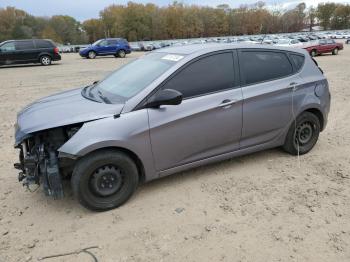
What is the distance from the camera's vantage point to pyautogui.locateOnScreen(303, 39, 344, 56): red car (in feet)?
93.0

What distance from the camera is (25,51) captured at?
20547 mm

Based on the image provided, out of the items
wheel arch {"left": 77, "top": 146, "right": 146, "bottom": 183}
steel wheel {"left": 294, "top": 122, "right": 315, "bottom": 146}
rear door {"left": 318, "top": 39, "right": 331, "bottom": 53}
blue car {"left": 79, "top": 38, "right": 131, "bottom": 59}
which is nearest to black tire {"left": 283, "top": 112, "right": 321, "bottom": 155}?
steel wheel {"left": 294, "top": 122, "right": 315, "bottom": 146}

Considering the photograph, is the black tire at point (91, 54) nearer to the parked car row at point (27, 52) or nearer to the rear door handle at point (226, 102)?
the parked car row at point (27, 52)

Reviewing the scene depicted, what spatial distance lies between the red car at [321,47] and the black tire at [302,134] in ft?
83.2

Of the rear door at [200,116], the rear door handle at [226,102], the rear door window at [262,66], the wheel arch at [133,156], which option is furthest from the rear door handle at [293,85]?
the wheel arch at [133,156]

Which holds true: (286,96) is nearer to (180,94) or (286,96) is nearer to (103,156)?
(180,94)

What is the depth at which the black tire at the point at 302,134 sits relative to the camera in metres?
4.93

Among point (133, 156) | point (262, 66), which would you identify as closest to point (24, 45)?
point (262, 66)

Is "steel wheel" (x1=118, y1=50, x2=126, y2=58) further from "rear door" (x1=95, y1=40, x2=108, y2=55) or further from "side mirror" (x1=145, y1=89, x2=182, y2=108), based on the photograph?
"side mirror" (x1=145, y1=89, x2=182, y2=108)

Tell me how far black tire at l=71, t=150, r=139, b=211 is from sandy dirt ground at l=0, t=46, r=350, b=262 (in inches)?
5.6

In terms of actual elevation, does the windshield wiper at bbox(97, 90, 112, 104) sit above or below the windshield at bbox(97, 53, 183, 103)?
below

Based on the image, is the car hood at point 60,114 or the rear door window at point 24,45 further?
the rear door window at point 24,45

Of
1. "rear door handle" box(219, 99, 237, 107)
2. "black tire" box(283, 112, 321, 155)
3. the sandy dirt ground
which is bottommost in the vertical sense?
the sandy dirt ground

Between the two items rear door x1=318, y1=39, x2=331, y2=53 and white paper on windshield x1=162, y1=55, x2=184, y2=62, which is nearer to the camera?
white paper on windshield x1=162, y1=55, x2=184, y2=62
